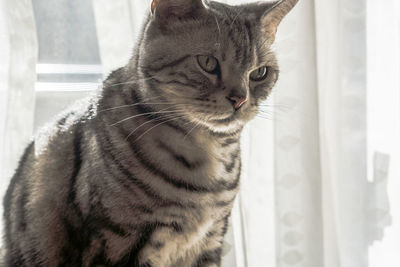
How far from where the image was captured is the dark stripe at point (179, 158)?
752mm

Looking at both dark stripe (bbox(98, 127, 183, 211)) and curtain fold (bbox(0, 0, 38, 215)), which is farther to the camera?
curtain fold (bbox(0, 0, 38, 215))

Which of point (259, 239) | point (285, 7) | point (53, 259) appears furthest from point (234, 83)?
point (259, 239)

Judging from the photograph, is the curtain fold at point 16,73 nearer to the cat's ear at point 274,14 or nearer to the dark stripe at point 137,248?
the dark stripe at point 137,248

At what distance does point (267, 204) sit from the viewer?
1127 mm

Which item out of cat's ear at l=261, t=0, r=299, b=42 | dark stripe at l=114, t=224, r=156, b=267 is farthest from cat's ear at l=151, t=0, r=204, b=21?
dark stripe at l=114, t=224, r=156, b=267

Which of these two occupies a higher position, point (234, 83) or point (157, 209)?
point (234, 83)

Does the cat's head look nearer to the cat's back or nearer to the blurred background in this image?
the cat's back

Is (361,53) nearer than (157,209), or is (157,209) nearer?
(157,209)

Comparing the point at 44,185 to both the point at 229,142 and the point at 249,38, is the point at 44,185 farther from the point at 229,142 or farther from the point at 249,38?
the point at 249,38

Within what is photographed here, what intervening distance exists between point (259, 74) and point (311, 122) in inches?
14.8

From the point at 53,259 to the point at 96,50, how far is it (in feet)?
1.97

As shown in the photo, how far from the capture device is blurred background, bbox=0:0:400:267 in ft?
3.52

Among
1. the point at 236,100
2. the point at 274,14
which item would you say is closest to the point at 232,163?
the point at 236,100

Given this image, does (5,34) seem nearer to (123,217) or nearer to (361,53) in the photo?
(123,217)
